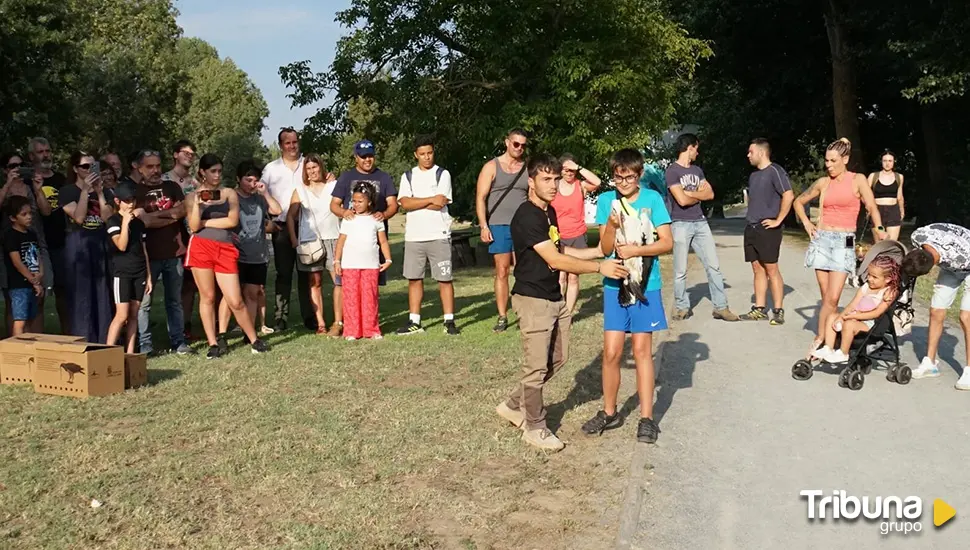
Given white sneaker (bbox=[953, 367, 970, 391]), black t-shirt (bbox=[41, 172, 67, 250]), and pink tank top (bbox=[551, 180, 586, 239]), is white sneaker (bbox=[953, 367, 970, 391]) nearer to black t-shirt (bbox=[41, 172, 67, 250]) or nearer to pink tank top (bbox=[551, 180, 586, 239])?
pink tank top (bbox=[551, 180, 586, 239])

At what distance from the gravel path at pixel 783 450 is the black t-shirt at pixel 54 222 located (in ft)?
20.7

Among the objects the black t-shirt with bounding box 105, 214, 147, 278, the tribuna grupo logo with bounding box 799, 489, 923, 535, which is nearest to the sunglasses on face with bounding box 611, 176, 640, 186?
the tribuna grupo logo with bounding box 799, 489, 923, 535

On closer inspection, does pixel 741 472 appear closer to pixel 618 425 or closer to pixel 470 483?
pixel 618 425

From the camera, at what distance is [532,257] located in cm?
648

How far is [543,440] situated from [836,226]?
443 cm

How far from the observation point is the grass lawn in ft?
16.3

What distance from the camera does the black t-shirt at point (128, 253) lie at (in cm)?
921

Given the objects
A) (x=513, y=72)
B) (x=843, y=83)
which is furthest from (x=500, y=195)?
(x=843, y=83)

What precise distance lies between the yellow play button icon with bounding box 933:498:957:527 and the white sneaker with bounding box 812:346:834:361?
3163mm

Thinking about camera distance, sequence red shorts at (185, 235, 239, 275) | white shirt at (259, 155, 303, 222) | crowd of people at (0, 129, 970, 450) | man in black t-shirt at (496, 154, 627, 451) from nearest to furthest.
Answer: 1. man in black t-shirt at (496, 154, 627, 451)
2. crowd of people at (0, 129, 970, 450)
3. red shorts at (185, 235, 239, 275)
4. white shirt at (259, 155, 303, 222)

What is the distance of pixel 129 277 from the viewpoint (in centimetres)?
923

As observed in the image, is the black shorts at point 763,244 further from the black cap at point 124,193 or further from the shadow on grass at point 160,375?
the black cap at point 124,193

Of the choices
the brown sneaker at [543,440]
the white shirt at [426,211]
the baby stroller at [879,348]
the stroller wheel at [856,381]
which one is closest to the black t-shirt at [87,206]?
the white shirt at [426,211]

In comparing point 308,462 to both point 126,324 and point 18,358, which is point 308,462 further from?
point 126,324
